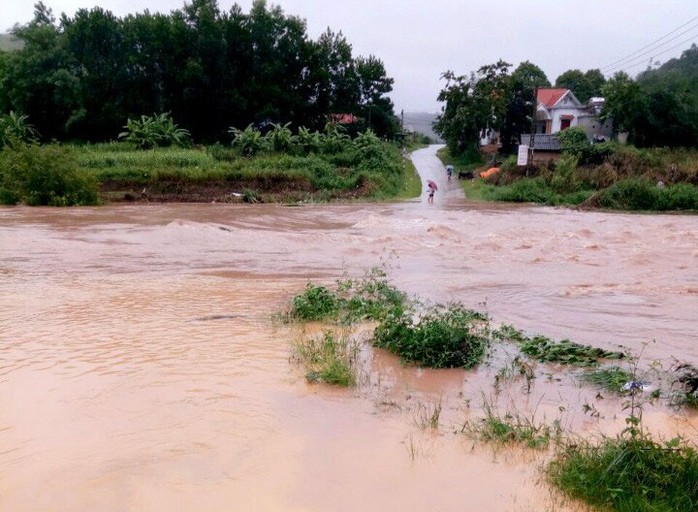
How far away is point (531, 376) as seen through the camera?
20.9ft

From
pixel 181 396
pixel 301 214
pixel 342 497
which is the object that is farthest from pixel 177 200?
pixel 342 497

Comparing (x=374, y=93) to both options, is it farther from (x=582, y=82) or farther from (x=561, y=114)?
(x=582, y=82)

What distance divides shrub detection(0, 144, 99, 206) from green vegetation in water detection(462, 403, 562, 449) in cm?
2115

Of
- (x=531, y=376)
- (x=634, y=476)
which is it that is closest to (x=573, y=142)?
(x=531, y=376)

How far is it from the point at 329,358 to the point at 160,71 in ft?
125

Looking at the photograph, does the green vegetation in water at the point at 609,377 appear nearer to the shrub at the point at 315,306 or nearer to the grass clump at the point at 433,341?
the grass clump at the point at 433,341

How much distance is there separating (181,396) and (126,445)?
957mm

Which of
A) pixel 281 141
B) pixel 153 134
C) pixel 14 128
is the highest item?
pixel 14 128

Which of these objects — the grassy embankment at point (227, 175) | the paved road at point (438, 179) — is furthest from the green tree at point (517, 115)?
the grassy embankment at point (227, 175)

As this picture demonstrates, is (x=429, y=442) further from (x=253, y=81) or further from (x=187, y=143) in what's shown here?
(x=253, y=81)

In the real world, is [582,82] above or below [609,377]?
above

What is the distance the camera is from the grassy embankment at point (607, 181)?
Answer: 90.5ft

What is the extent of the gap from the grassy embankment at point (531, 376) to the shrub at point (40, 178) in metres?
16.6

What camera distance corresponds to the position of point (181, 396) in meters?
5.87
